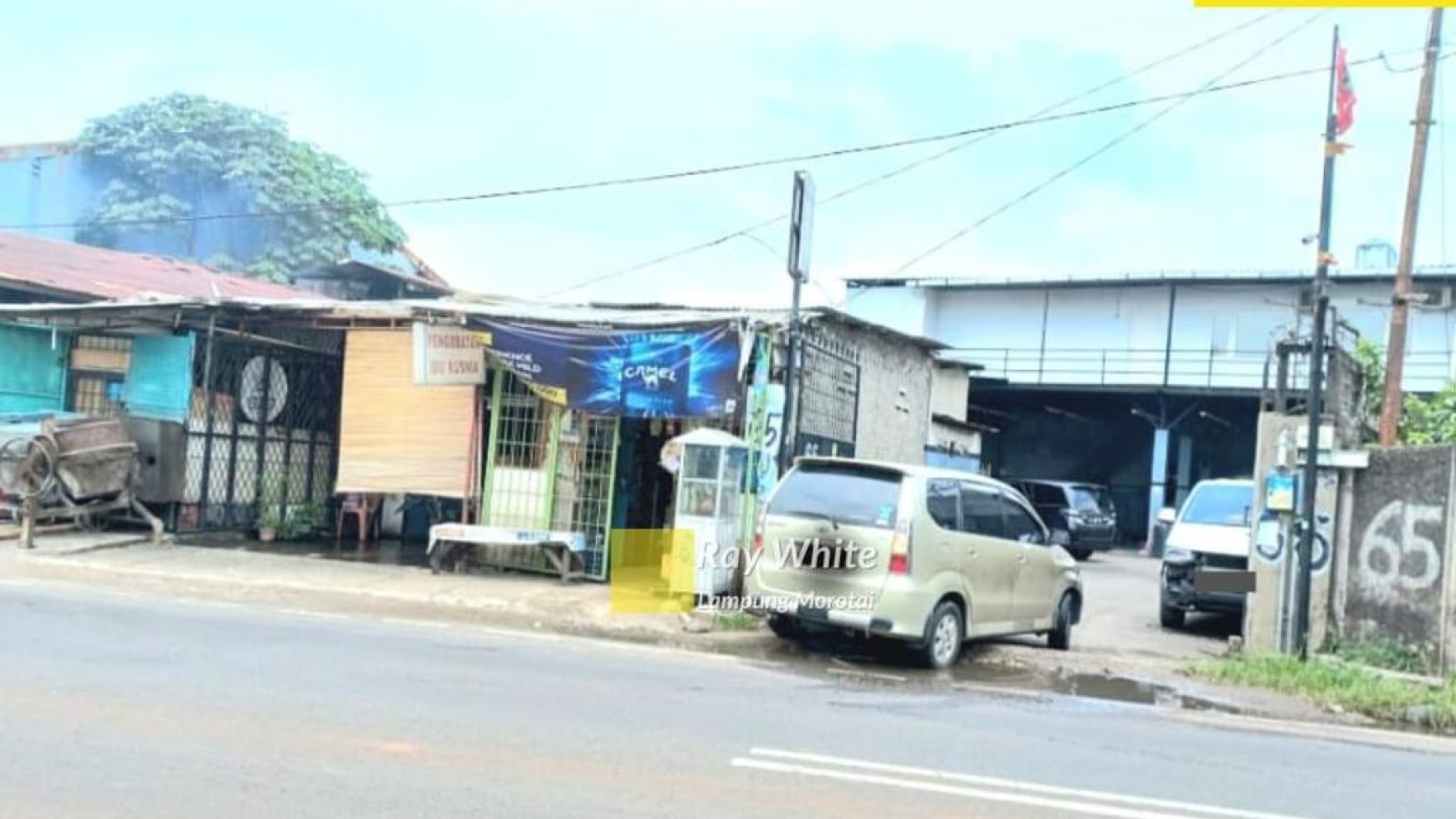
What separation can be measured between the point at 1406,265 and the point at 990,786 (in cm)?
1118

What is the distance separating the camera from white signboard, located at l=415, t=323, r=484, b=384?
13.6m

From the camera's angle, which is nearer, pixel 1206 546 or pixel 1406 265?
pixel 1206 546

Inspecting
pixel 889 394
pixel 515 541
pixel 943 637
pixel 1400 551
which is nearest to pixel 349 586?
pixel 515 541

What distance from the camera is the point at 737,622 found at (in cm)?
1129

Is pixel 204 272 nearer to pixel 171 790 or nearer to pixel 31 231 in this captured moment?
pixel 31 231

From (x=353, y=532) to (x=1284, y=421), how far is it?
12.5 metres

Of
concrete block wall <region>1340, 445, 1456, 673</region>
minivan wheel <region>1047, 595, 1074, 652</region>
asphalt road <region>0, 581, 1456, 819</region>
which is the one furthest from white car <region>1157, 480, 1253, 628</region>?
asphalt road <region>0, 581, 1456, 819</region>

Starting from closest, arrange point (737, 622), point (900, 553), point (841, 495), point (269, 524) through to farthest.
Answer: point (900, 553) → point (841, 495) → point (737, 622) → point (269, 524)

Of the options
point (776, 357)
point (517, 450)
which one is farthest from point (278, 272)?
point (776, 357)

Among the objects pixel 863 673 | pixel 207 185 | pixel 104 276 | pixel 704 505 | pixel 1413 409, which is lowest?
pixel 863 673

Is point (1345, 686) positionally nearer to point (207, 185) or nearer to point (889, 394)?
point (889, 394)

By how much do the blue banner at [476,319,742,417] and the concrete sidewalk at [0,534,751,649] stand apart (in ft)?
7.11

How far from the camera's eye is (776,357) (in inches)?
501

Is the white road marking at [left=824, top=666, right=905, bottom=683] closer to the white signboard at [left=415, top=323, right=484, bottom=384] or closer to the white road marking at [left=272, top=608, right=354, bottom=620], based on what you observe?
the white road marking at [left=272, top=608, right=354, bottom=620]
